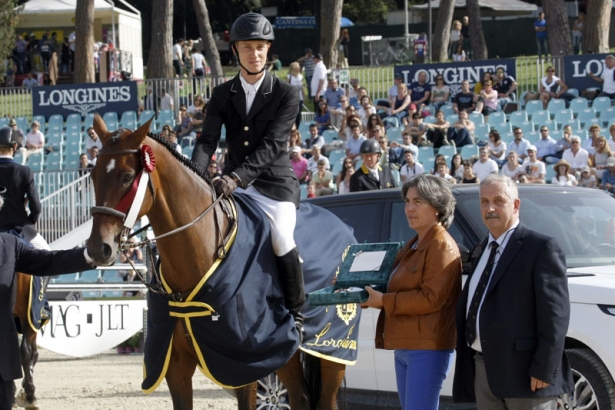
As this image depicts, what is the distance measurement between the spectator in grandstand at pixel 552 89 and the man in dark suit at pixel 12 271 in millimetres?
16124

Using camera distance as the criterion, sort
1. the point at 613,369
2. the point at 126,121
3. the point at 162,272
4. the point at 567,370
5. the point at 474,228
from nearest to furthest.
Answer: the point at 567,370, the point at 162,272, the point at 613,369, the point at 474,228, the point at 126,121

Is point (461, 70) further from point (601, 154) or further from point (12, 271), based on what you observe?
point (12, 271)

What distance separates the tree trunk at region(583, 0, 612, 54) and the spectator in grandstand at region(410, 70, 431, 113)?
8.34 meters

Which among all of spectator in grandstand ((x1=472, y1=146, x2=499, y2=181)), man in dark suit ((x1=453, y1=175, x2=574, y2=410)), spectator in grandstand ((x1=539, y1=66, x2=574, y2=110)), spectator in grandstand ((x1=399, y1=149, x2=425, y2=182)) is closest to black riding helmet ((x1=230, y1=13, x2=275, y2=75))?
man in dark suit ((x1=453, y1=175, x2=574, y2=410))

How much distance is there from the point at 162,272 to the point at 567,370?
240 cm

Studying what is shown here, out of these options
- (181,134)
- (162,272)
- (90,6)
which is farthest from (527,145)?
(90,6)

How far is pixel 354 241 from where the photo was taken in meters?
7.66

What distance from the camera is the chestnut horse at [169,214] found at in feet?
18.0

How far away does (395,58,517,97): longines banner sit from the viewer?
22000mm

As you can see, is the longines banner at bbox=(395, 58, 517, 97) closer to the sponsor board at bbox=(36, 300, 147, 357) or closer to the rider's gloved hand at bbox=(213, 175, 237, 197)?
the sponsor board at bbox=(36, 300, 147, 357)

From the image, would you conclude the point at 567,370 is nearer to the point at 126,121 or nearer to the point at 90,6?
the point at 126,121

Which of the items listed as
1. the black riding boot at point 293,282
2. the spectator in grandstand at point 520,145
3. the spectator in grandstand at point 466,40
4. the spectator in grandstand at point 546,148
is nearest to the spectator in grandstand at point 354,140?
the spectator in grandstand at point 520,145

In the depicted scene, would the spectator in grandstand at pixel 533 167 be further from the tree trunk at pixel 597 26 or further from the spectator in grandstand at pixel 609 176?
the tree trunk at pixel 597 26

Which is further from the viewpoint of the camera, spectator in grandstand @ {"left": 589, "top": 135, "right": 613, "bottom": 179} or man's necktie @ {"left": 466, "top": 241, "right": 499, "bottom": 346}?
spectator in grandstand @ {"left": 589, "top": 135, "right": 613, "bottom": 179}
